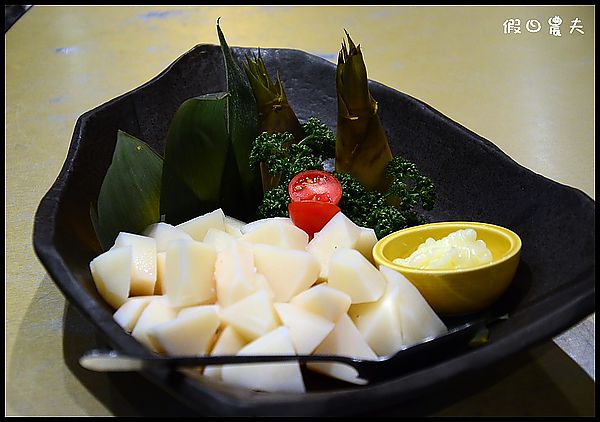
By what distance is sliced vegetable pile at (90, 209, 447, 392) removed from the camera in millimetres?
1243

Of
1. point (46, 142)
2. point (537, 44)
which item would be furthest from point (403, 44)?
point (46, 142)

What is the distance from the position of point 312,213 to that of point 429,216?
370mm

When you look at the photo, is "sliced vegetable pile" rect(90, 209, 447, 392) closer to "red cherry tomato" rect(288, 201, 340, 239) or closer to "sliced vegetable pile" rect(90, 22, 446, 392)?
"sliced vegetable pile" rect(90, 22, 446, 392)

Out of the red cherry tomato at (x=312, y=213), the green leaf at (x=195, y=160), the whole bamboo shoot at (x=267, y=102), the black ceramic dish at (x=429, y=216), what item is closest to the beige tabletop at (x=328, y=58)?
the black ceramic dish at (x=429, y=216)

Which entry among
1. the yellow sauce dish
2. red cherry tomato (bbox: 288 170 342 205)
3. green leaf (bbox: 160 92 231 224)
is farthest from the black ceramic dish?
red cherry tomato (bbox: 288 170 342 205)

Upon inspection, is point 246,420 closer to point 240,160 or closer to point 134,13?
point 240,160

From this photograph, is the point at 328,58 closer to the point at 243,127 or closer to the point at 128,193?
the point at 243,127

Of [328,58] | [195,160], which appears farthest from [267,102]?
[328,58]

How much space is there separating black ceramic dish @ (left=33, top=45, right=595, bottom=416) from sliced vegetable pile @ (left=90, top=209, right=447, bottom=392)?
0.05 meters

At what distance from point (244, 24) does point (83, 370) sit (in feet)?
6.91

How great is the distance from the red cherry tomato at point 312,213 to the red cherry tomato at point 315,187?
2 centimetres

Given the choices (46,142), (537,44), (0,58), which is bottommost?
(537,44)

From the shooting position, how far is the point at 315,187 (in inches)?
66.1

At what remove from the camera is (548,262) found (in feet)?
4.82
